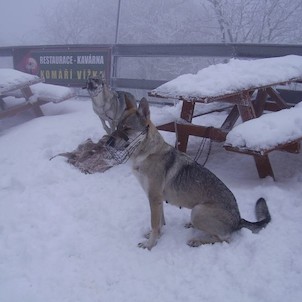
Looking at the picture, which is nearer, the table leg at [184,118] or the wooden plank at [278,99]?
the table leg at [184,118]

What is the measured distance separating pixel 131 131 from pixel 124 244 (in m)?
1.20

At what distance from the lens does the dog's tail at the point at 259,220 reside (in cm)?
328

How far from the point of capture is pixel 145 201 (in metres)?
4.23

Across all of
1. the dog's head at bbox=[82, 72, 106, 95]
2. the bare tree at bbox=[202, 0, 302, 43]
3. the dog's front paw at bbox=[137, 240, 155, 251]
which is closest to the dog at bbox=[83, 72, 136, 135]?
the dog's head at bbox=[82, 72, 106, 95]

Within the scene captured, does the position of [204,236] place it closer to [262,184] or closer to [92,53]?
[262,184]

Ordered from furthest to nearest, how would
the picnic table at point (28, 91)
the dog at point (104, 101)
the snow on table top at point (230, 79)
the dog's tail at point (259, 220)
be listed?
the picnic table at point (28, 91), the dog at point (104, 101), the snow on table top at point (230, 79), the dog's tail at point (259, 220)

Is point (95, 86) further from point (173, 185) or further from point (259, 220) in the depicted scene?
point (259, 220)

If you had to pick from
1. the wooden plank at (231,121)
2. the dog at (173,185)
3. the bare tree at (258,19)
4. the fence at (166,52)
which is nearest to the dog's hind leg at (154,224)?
the dog at (173,185)

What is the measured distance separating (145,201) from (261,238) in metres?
1.55

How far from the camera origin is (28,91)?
27.1 ft

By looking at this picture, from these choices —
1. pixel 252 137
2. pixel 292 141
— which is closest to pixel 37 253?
pixel 252 137

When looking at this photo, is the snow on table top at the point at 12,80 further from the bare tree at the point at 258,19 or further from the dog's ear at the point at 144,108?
the bare tree at the point at 258,19

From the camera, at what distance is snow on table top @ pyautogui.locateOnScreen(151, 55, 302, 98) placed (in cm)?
446

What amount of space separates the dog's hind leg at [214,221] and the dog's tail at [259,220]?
0.59ft
